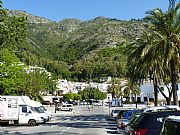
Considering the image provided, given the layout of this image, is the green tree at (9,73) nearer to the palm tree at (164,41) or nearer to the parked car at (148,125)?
the palm tree at (164,41)

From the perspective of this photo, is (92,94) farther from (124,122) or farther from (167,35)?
(124,122)

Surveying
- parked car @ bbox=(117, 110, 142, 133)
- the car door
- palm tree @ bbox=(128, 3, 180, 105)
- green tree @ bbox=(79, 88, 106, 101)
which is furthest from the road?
green tree @ bbox=(79, 88, 106, 101)

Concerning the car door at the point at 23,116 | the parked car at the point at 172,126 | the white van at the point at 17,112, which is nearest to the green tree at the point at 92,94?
the white van at the point at 17,112

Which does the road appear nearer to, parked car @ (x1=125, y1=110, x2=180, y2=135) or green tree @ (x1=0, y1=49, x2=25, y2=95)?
parked car @ (x1=125, y1=110, x2=180, y2=135)

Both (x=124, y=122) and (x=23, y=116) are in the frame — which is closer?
(x=124, y=122)

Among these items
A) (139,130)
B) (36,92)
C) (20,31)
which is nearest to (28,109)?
(20,31)

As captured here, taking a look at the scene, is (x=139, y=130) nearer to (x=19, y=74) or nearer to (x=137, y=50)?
(x=137, y=50)

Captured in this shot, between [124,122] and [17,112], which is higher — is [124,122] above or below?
below

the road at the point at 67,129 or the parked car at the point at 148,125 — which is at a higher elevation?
the parked car at the point at 148,125

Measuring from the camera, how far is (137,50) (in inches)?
1390

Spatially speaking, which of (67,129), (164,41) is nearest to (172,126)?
(164,41)

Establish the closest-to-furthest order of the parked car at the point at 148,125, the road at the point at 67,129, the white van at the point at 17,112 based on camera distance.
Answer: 1. the parked car at the point at 148,125
2. the road at the point at 67,129
3. the white van at the point at 17,112

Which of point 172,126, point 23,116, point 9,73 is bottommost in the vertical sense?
point 23,116

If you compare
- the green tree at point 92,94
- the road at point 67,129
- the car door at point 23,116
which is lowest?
the road at point 67,129
